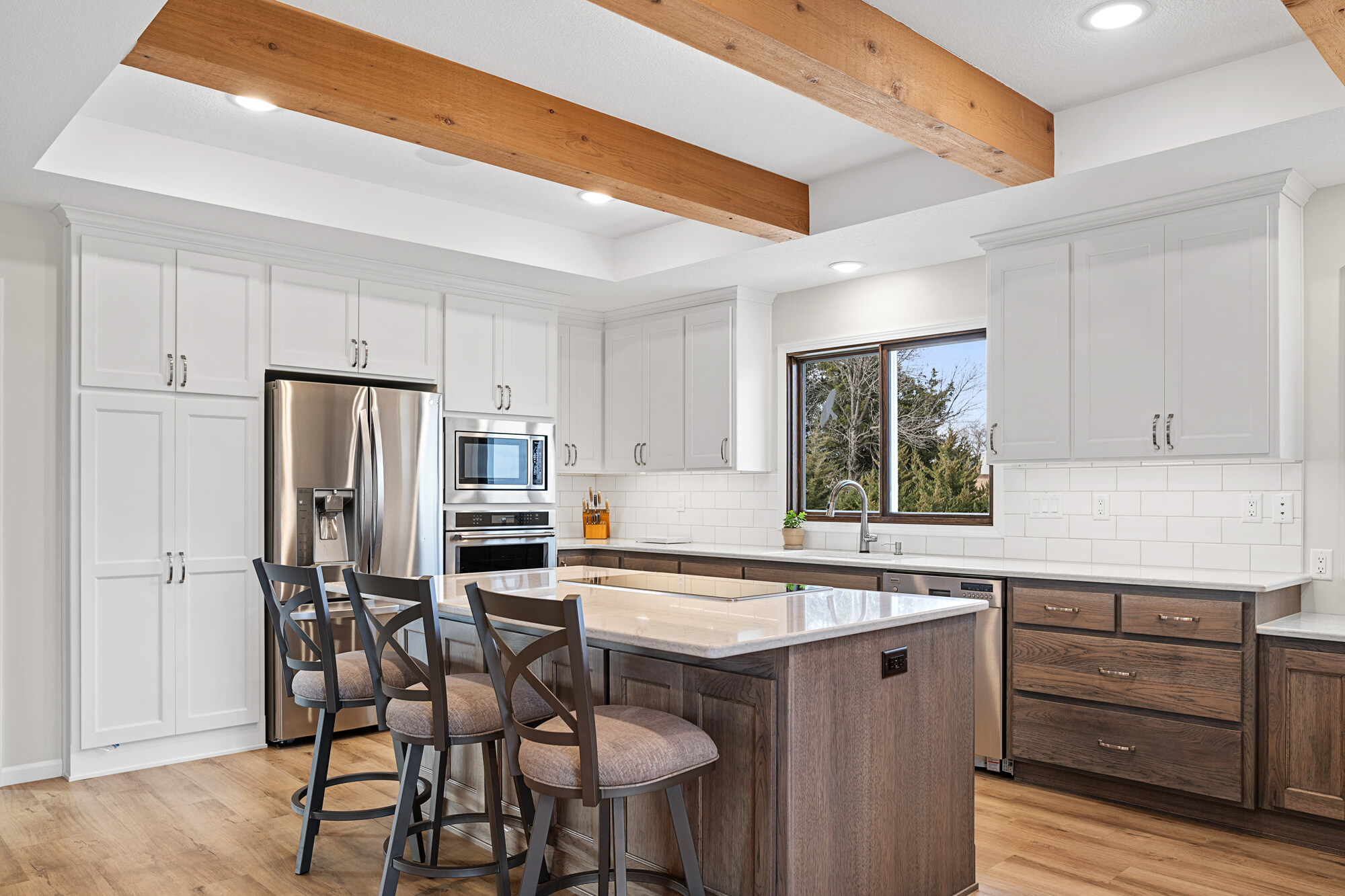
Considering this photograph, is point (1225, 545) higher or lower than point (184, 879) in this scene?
higher

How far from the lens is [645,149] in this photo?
11.8ft

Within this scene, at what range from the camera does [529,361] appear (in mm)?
5395

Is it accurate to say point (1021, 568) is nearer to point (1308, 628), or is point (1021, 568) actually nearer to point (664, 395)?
point (1308, 628)

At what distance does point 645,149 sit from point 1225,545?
2.81 m

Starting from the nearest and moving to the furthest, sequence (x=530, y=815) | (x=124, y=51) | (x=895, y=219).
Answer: (x=124, y=51)
(x=530, y=815)
(x=895, y=219)

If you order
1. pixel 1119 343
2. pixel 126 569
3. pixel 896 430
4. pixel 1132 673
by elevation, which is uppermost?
pixel 1119 343

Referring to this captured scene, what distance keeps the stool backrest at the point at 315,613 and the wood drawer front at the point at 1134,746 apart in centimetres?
263

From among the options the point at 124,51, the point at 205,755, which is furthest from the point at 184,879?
the point at 124,51

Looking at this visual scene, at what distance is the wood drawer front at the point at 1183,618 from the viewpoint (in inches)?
128

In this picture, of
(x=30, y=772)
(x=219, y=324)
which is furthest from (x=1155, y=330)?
(x=30, y=772)

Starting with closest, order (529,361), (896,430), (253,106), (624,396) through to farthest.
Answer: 1. (253,106)
2. (896,430)
3. (529,361)
4. (624,396)

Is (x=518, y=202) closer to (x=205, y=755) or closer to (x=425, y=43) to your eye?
(x=425, y=43)

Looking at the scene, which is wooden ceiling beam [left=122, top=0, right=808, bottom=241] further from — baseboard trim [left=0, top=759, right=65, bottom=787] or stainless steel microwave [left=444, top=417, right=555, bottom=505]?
baseboard trim [left=0, top=759, right=65, bottom=787]

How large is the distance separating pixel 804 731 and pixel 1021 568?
6.63 ft
